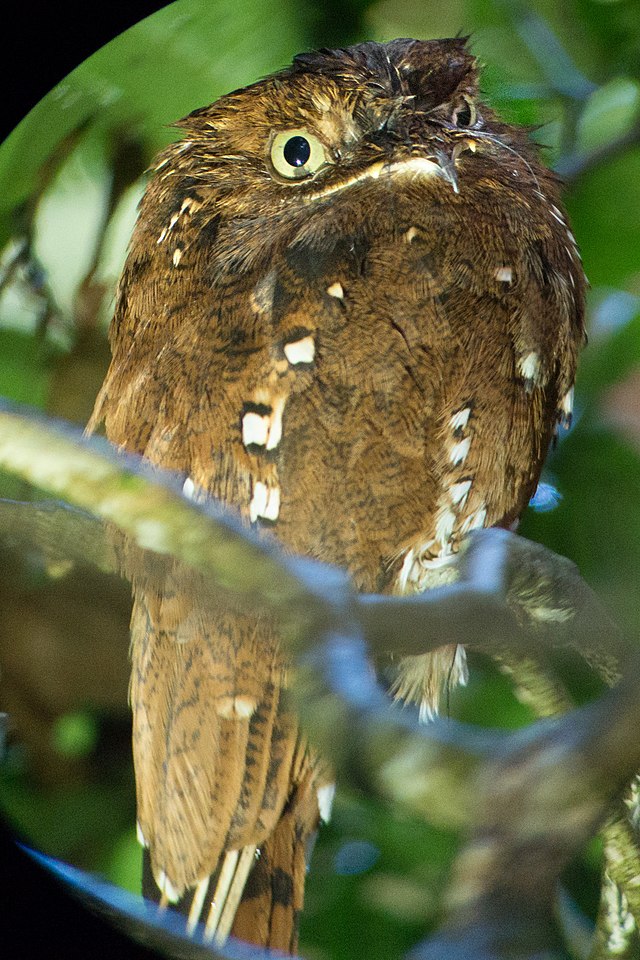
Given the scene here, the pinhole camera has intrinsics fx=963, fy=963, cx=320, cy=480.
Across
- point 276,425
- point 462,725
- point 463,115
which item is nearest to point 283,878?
point 462,725

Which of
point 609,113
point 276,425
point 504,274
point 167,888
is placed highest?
point 609,113

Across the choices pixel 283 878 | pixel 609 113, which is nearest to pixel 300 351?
pixel 609 113

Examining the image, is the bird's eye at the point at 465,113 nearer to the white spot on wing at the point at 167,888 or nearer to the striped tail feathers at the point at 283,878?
the striped tail feathers at the point at 283,878

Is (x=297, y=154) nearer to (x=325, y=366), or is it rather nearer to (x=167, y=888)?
(x=325, y=366)

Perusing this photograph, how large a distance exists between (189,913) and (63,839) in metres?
0.13

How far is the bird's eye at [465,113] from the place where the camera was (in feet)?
2.01

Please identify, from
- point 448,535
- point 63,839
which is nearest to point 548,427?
point 448,535

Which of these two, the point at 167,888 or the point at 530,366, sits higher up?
the point at 530,366

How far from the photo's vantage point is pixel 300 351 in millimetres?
633

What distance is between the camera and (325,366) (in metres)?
0.63

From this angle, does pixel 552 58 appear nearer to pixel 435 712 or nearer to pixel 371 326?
pixel 371 326

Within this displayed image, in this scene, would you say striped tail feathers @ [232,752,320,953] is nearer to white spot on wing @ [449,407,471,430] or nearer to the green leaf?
white spot on wing @ [449,407,471,430]

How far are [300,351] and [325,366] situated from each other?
2 centimetres

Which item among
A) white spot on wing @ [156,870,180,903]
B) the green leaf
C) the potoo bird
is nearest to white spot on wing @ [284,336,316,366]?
the potoo bird
